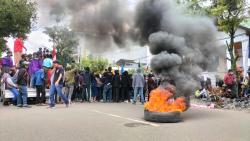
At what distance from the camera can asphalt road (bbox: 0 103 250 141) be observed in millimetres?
9406

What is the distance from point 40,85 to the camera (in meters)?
17.7

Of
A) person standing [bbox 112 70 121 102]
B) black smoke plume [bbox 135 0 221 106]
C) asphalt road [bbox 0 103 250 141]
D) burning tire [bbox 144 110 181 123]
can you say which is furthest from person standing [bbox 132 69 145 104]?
burning tire [bbox 144 110 181 123]

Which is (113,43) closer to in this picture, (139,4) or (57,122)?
(139,4)

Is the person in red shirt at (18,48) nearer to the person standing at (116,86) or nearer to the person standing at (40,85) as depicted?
the person standing at (40,85)

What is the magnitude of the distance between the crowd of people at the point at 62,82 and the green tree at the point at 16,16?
4.14 metres

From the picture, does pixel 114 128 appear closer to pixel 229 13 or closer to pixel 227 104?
pixel 227 104

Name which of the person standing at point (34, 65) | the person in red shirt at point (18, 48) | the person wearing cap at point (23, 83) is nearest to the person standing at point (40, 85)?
the person standing at point (34, 65)

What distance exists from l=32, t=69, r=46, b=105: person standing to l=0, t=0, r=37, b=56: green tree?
5446 millimetres

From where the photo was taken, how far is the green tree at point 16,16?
74.0 feet

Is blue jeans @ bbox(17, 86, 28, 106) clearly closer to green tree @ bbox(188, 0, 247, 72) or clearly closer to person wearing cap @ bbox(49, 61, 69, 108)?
person wearing cap @ bbox(49, 61, 69, 108)

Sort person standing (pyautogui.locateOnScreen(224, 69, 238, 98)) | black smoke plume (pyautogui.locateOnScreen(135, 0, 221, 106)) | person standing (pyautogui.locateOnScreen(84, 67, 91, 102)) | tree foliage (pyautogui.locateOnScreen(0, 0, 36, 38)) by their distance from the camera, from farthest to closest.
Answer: tree foliage (pyautogui.locateOnScreen(0, 0, 36, 38)) → person standing (pyautogui.locateOnScreen(224, 69, 238, 98)) → person standing (pyautogui.locateOnScreen(84, 67, 91, 102)) → black smoke plume (pyautogui.locateOnScreen(135, 0, 221, 106))

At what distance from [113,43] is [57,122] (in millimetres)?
4101

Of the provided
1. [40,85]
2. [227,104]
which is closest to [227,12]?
[227,104]

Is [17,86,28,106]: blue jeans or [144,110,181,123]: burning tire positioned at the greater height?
[17,86,28,106]: blue jeans
